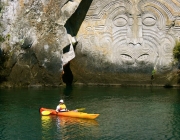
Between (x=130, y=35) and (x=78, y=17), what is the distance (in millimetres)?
4348

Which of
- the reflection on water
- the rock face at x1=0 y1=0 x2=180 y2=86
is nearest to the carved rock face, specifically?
the rock face at x1=0 y1=0 x2=180 y2=86

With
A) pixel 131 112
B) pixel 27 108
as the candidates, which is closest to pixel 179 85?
pixel 131 112

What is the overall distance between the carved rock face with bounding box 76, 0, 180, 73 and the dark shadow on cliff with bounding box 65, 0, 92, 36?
330 mm

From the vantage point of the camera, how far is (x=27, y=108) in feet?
92.6

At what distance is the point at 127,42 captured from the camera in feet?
128

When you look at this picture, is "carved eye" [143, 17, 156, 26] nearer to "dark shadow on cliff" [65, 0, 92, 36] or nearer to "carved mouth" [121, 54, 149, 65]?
"carved mouth" [121, 54, 149, 65]

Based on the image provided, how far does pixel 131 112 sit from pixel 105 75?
1235cm


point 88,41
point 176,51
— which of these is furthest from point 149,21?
point 88,41

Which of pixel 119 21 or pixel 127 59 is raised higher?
pixel 119 21

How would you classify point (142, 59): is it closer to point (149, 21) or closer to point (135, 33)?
point (135, 33)

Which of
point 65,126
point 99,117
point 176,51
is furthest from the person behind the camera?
point 176,51

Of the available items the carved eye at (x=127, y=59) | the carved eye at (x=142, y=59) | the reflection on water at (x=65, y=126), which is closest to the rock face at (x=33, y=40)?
the carved eye at (x=127, y=59)

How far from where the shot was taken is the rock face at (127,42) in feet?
126

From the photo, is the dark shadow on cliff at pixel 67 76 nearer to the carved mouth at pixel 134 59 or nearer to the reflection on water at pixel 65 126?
the carved mouth at pixel 134 59
